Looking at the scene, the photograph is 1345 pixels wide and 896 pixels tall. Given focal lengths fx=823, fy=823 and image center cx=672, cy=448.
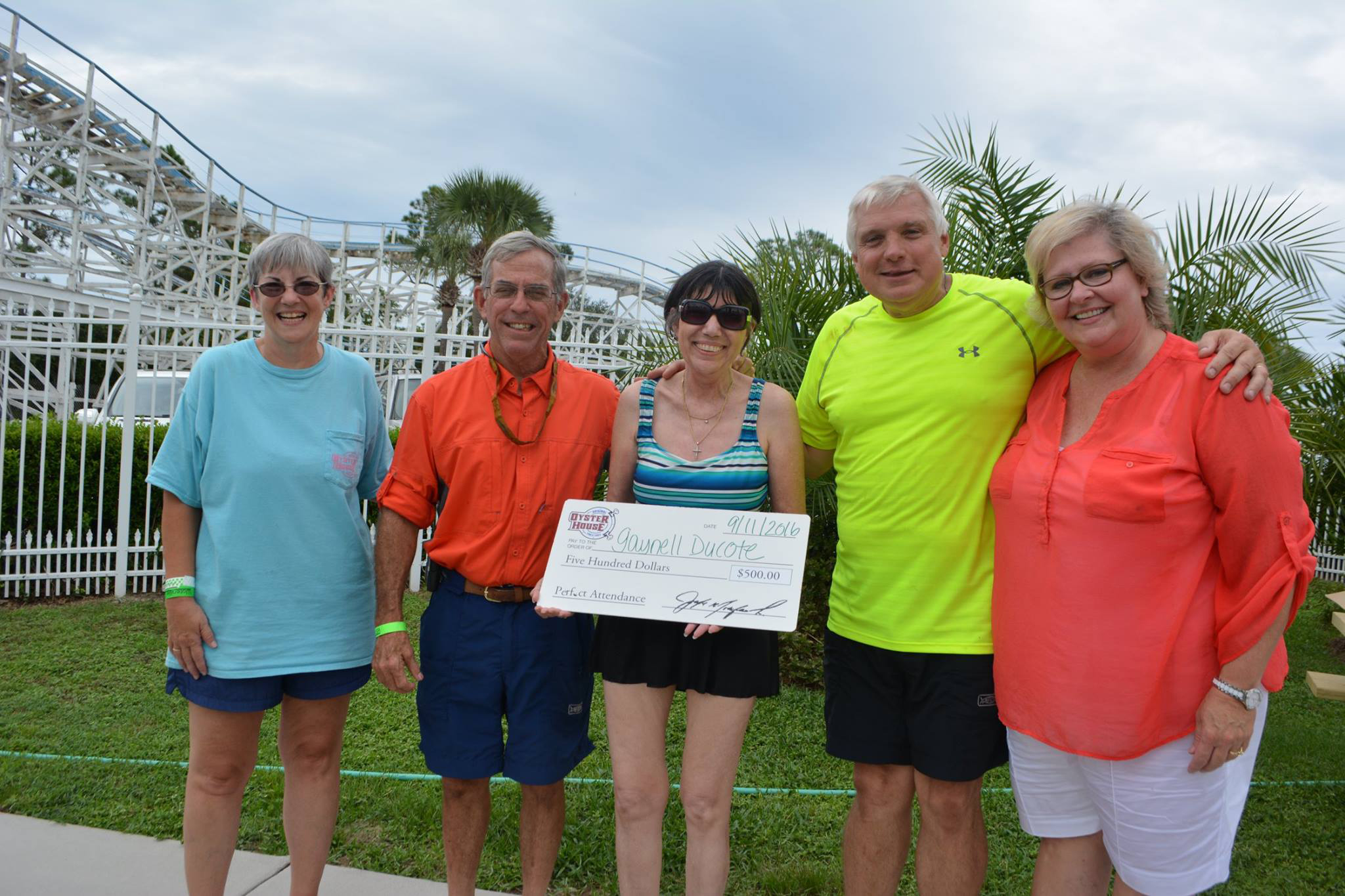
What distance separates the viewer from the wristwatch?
186cm

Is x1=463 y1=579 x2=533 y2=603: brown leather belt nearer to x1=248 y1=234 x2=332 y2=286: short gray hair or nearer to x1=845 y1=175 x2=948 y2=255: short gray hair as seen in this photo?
x1=248 y1=234 x2=332 y2=286: short gray hair

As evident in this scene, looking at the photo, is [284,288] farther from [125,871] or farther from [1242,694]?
[1242,694]

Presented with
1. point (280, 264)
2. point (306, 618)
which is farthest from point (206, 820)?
point (280, 264)

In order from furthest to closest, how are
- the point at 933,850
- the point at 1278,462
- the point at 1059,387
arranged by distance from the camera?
the point at 933,850
the point at 1059,387
the point at 1278,462

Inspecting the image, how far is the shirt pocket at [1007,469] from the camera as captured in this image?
2.16 metres

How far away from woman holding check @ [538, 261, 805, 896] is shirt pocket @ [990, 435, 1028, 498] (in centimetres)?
56

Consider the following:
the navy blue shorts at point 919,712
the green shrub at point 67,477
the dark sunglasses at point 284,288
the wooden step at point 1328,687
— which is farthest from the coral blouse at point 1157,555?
the green shrub at point 67,477

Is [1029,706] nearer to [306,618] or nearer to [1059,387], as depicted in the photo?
[1059,387]

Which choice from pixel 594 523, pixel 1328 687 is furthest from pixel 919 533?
pixel 1328 687

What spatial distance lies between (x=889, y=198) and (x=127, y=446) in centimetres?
736

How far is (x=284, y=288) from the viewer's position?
2518 millimetres

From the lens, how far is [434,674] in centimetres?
264

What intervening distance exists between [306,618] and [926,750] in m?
1.88

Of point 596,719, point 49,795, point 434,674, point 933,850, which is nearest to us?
point 933,850
